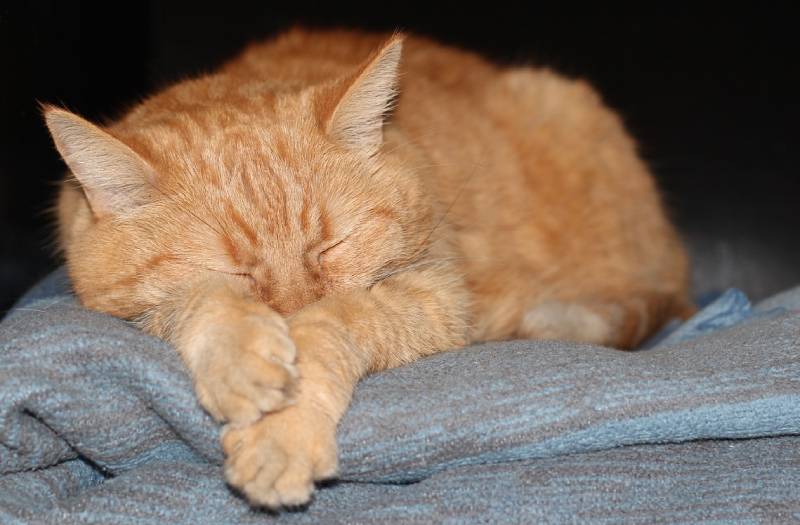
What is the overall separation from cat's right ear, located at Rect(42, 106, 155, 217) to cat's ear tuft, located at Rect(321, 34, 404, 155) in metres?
0.40

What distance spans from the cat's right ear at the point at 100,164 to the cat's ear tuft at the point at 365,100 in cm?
40

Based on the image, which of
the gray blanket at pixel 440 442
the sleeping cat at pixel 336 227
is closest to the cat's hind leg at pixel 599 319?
the sleeping cat at pixel 336 227

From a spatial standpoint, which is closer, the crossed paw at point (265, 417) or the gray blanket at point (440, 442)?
the crossed paw at point (265, 417)

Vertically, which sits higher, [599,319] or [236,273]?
[236,273]

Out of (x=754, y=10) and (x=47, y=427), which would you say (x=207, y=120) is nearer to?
(x=47, y=427)

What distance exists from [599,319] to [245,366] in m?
1.29

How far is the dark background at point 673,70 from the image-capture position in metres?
3.19

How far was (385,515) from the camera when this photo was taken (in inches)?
50.5

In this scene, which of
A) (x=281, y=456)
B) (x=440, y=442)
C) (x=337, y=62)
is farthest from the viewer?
(x=337, y=62)

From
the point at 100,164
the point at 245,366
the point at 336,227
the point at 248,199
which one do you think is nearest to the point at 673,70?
the point at 336,227

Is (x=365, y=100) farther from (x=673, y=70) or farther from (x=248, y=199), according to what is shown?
(x=673, y=70)

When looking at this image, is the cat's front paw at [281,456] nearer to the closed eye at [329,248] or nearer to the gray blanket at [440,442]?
the gray blanket at [440,442]

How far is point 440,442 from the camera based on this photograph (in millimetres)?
1335

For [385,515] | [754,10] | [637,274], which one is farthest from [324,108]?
[754,10]
